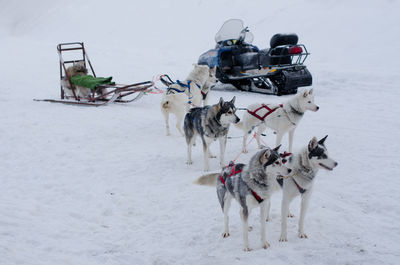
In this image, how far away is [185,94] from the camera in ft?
21.5

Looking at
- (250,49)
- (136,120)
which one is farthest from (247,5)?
(136,120)

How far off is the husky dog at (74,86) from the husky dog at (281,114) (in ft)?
16.5

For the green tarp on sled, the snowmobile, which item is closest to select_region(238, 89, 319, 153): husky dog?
the snowmobile

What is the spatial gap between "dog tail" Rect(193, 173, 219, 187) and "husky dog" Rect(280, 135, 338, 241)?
132 centimetres

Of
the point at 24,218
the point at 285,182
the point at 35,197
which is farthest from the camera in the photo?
the point at 35,197

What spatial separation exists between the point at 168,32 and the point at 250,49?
37.8 ft

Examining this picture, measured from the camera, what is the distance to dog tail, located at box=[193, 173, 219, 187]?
4.34 metres

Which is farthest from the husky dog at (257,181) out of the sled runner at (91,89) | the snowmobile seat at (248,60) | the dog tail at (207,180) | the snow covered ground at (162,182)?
the snowmobile seat at (248,60)

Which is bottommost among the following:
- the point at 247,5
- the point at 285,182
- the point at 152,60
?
the point at 285,182

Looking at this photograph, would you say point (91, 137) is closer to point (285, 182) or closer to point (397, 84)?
point (285, 182)

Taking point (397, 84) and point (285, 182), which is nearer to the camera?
point (285, 182)

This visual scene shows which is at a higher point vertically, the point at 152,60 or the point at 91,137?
the point at 152,60

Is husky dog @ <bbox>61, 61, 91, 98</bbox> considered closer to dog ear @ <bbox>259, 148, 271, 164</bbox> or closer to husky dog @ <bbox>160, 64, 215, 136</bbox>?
husky dog @ <bbox>160, 64, 215, 136</bbox>

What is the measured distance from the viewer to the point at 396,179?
14.2 feet
